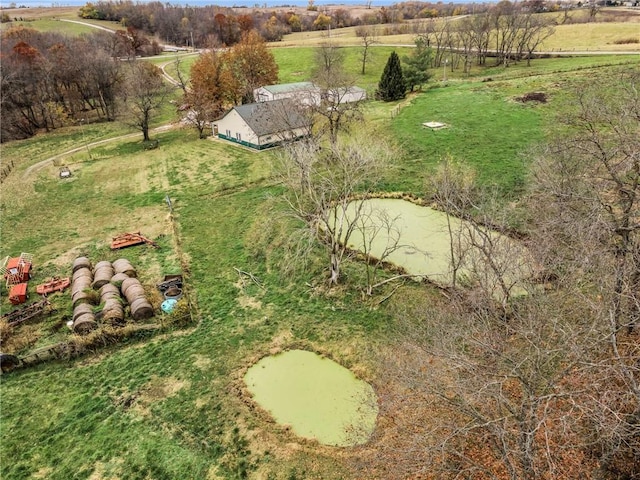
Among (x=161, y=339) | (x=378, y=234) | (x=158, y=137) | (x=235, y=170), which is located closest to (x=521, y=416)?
(x=161, y=339)

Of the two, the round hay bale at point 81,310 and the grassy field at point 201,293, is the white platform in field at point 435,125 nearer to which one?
the grassy field at point 201,293

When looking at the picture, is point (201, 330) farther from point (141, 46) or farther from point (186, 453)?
point (141, 46)

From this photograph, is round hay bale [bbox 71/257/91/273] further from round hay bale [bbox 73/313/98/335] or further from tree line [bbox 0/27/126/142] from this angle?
tree line [bbox 0/27/126/142]

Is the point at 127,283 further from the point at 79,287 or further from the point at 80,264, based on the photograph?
the point at 80,264

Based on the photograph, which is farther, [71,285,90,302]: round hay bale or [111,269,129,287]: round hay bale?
[111,269,129,287]: round hay bale

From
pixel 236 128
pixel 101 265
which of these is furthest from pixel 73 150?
pixel 101 265

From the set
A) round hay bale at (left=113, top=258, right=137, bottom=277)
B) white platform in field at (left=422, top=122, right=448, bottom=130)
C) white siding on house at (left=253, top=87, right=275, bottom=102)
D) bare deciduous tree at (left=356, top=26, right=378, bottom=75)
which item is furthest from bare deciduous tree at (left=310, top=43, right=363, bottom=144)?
round hay bale at (left=113, top=258, right=137, bottom=277)
